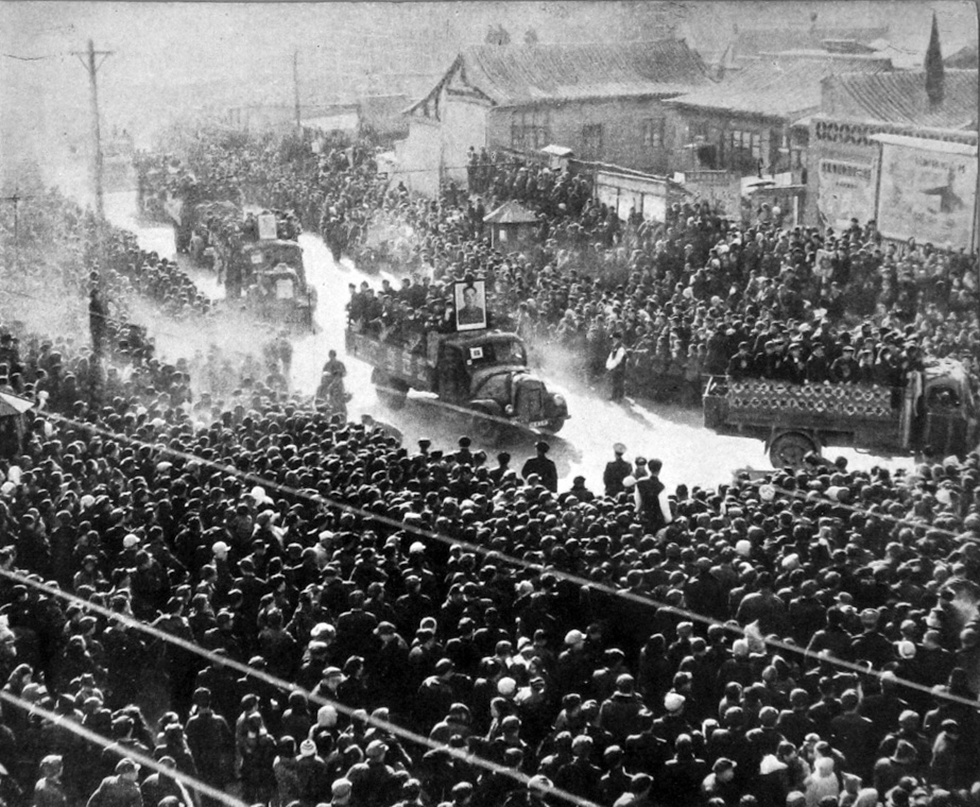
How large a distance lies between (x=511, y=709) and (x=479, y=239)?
6863 millimetres

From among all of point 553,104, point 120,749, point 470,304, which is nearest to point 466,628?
point 120,749

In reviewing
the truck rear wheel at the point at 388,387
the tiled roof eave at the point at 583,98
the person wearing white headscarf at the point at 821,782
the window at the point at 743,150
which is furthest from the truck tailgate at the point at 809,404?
the person wearing white headscarf at the point at 821,782

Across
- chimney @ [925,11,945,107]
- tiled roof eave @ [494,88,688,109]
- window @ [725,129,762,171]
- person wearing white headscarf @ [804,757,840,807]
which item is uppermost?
chimney @ [925,11,945,107]

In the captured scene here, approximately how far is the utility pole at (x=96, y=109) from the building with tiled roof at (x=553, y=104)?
2883 millimetres

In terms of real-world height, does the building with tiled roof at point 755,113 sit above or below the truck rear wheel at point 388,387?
above

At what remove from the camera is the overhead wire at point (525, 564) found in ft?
23.8

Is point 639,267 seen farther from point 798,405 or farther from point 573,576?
point 573,576

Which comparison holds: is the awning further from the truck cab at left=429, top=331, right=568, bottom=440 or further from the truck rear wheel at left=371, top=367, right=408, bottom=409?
the truck cab at left=429, top=331, right=568, bottom=440

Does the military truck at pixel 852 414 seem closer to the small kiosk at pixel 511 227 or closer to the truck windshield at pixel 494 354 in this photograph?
the truck windshield at pixel 494 354

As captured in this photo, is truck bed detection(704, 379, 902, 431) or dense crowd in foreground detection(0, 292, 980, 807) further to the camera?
truck bed detection(704, 379, 902, 431)

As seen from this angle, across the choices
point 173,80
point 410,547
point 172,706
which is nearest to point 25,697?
point 172,706

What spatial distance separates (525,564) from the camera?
854 centimetres

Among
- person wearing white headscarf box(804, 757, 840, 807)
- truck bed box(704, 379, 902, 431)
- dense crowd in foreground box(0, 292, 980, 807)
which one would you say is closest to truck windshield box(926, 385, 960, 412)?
truck bed box(704, 379, 902, 431)

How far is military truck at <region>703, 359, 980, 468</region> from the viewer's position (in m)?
11.2
